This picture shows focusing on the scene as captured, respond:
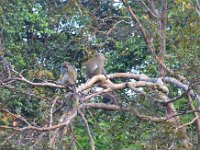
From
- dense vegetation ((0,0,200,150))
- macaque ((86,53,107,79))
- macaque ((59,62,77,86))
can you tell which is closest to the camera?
dense vegetation ((0,0,200,150))

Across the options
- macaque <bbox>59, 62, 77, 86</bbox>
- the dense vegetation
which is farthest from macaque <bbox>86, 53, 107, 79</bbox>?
macaque <bbox>59, 62, 77, 86</bbox>

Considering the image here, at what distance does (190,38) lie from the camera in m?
7.54

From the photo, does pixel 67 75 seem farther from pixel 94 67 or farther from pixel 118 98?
pixel 118 98

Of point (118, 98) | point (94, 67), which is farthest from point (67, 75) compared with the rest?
point (118, 98)

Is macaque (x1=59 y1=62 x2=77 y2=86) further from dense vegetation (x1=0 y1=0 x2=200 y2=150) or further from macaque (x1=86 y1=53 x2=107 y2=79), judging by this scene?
macaque (x1=86 y1=53 x2=107 y2=79)

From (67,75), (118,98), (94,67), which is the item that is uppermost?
(94,67)

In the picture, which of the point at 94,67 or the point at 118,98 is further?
the point at 94,67

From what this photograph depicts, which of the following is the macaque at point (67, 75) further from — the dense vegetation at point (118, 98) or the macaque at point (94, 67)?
the macaque at point (94, 67)

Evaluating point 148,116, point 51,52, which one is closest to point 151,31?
point 148,116

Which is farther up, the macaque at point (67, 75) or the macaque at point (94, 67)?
the macaque at point (94, 67)

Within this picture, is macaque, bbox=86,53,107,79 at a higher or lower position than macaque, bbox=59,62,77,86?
higher

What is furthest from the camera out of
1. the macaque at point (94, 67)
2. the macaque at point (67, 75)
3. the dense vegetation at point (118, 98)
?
the macaque at point (94, 67)

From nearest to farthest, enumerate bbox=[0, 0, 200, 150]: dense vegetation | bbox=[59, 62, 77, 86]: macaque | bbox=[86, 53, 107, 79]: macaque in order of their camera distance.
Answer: bbox=[0, 0, 200, 150]: dense vegetation, bbox=[59, 62, 77, 86]: macaque, bbox=[86, 53, 107, 79]: macaque

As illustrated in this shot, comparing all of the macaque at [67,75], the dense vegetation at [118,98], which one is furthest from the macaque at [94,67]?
the macaque at [67,75]
